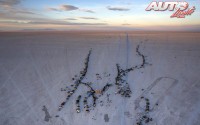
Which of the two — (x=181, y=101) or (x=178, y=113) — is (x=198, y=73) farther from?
(x=178, y=113)

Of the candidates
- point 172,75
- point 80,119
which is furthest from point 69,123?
point 172,75

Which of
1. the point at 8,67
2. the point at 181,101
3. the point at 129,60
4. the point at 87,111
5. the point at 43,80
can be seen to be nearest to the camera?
the point at 87,111

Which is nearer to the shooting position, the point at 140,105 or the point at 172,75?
the point at 140,105

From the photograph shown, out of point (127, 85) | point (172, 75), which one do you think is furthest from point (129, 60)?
point (127, 85)

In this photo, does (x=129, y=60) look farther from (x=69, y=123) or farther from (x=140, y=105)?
(x=69, y=123)

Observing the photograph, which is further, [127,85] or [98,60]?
[98,60]

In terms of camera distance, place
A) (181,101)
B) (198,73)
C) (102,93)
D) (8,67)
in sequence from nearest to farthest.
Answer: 1. (181,101)
2. (102,93)
3. (198,73)
4. (8,67)

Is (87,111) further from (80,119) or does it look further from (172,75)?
(172,75)

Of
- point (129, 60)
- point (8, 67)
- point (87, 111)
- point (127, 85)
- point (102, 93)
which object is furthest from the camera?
point (129, 60)

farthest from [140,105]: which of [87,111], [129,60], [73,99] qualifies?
[129,60]

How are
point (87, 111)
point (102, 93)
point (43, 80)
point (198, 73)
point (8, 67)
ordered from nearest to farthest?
point (87, 111) → point (102, 93) → point (43, 80) → point (198, 73) → point (8, 67)
